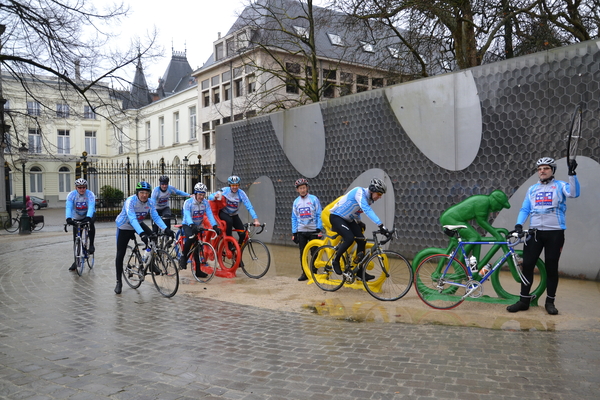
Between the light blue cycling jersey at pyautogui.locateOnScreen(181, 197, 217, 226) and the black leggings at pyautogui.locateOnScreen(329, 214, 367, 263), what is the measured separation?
8.08 feet

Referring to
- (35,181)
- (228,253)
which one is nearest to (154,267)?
(228,253)

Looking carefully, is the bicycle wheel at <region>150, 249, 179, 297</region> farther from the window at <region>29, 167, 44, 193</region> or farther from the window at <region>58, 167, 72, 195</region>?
the window at <region>58, 167, 72, 195</region>

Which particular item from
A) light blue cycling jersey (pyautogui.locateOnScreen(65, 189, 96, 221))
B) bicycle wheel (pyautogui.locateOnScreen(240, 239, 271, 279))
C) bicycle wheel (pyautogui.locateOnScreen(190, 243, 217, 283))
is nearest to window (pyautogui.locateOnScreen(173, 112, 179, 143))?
light blue cycling jersey (pyautogui.locateOnScreen(65, 189, 96, 221))

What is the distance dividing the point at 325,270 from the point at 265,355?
3134 millimetres

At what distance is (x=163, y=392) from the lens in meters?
3.95

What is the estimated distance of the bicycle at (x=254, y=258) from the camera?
895 centimetres

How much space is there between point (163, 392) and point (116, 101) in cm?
1575

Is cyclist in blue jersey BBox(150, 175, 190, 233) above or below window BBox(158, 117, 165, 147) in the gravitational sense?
below

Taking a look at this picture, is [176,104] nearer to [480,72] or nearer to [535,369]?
[480,72]

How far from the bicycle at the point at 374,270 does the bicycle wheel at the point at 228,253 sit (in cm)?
171

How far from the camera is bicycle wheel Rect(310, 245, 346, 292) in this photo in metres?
7.76

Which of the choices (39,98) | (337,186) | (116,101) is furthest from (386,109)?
(39,98)

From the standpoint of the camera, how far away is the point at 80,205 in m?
10.2

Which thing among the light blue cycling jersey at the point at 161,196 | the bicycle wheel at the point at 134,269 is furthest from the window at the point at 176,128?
the bicycle wheel at the point at 134,269
